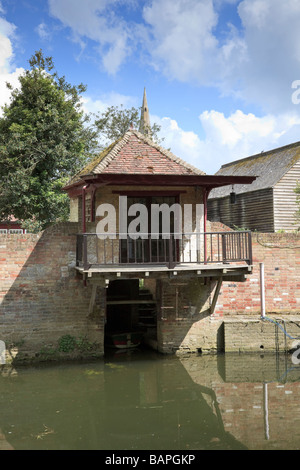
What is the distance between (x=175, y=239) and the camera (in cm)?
1317

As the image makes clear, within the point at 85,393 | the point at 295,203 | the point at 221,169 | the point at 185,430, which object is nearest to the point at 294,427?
the point at 185,430

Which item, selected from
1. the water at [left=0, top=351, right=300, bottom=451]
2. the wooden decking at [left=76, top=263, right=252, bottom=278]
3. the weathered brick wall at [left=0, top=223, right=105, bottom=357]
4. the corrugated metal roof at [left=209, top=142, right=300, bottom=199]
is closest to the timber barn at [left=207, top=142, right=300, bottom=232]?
the corrugated metal roof at [left=209, top=142, right=300, bottom=199]

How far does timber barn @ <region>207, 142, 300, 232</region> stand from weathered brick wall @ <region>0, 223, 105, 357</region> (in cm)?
1243

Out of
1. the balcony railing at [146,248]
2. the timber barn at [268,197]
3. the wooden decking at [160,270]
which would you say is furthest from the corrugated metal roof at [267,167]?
the wooden decking at [160,270]

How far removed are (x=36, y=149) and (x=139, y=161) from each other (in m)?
8.96

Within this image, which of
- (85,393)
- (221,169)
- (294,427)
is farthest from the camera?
(221,169)

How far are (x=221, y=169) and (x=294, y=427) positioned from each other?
1169 inches

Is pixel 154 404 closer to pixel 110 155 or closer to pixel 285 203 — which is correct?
pixel 110 155

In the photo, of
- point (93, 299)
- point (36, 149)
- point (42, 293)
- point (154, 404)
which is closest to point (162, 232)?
point (93, 299)

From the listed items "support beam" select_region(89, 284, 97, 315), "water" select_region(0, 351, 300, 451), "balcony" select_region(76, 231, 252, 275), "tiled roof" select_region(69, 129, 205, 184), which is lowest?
"water" select_region(0, 351, 300, 451)

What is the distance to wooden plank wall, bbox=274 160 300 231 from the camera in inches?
987

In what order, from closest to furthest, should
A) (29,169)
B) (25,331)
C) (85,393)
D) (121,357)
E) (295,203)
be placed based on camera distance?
1. (85,393)
2. (25,331)
3. (121,357)
4. (29,169)
5. (295,203)

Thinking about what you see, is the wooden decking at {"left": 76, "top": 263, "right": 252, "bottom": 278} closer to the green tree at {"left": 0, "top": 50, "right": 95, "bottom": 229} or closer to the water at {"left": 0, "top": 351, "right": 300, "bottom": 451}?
the water at {"left": 0, "top": 351, "right": 300, "bottom": 451}
